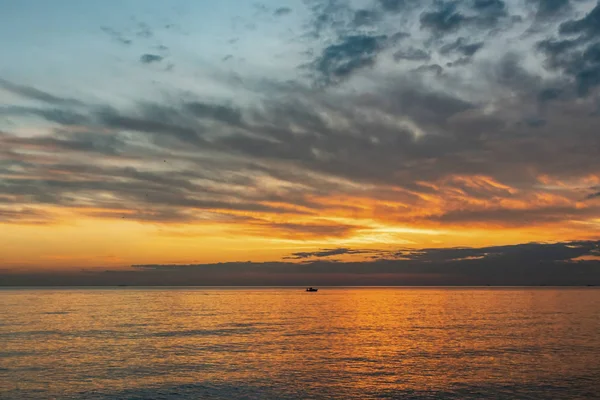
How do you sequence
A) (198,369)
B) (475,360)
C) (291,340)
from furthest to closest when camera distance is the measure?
(291,340) → (475,360) → (198,369)

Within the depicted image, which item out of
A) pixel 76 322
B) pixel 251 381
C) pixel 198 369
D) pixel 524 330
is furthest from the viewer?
pixel 76 322

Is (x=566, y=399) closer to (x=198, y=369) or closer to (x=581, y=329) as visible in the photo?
(x=198, y=369)

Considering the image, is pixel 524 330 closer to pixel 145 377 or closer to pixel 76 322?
pixel 145 377

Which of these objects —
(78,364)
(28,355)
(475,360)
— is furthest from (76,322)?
(475,360)

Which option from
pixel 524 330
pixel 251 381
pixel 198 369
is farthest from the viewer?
pixel 524 330

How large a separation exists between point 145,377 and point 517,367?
135ft

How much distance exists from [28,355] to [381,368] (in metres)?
44.0

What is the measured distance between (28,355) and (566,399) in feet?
200

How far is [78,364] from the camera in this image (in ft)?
197

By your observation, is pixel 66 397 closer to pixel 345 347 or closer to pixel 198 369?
pixel 198 369

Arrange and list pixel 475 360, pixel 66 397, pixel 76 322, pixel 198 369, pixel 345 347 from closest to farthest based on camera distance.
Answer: pixel 66 397, pixel 198 369, pixel 475 360, pixel 345 347, pixel 76 322

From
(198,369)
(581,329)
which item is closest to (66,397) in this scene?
(198,369)

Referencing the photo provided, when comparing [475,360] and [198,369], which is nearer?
[198,369]

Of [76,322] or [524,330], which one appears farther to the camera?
[76,322]
